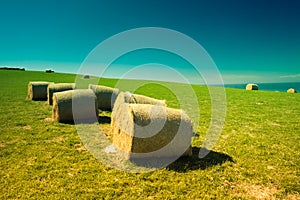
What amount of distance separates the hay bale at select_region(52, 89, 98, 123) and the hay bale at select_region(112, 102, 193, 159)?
5.34 meters

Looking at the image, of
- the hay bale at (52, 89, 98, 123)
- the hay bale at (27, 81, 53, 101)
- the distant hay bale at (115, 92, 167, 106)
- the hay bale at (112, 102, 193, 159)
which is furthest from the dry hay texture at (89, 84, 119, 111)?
the hay bale at (112, 102, 193, 159)

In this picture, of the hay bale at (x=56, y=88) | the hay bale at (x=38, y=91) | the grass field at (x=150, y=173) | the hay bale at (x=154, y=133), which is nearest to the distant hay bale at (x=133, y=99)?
the hay bale at (x=154, y=133)

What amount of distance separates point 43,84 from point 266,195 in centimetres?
1970

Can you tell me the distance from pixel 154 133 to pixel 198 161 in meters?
1.69

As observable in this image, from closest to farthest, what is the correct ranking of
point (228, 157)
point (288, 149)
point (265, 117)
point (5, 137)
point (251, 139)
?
1. point (228, 157)
2. point (288, 149)
3. point (5, 137)
4. point (251, 139)
5. point (265, 117)

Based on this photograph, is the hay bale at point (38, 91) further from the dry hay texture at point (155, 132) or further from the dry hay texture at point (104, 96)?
the dry hay texture at point (155, 132)

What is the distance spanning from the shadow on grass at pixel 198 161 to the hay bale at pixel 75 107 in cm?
662

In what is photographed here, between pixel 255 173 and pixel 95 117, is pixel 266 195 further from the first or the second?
pixel 95 117

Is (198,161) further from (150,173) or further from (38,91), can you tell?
(38,91)

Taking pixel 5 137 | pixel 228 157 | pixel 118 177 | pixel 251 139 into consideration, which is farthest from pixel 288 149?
pixel 5 137

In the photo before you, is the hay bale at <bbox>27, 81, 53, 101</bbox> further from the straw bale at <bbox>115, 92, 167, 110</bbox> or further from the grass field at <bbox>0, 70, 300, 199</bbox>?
the straw bale at <bbox>115, 92, 167, 110</bbox>

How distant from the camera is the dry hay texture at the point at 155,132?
683 centimetres

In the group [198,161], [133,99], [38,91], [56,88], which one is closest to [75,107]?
[133,99]

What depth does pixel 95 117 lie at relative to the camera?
12.5 meters
